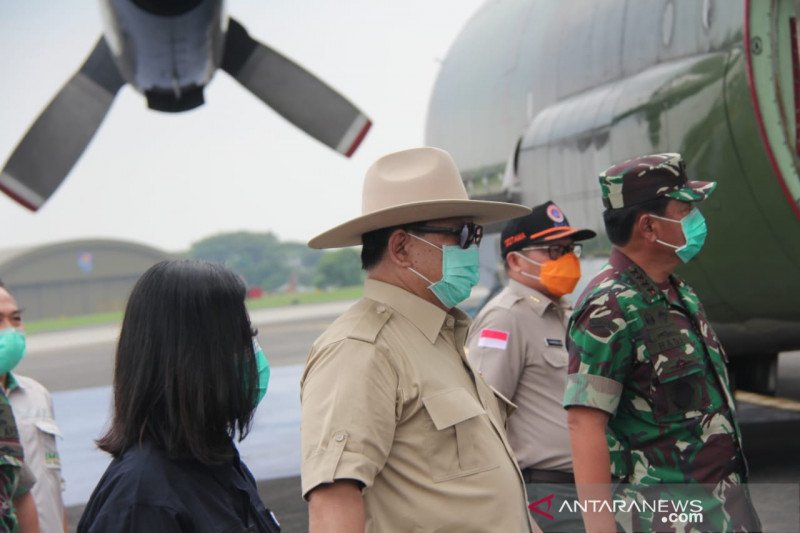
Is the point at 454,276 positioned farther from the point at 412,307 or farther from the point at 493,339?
the point at 493,339

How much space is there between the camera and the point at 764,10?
5.82 metres

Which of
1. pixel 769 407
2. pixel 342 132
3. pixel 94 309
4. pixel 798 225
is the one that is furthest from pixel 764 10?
pixel 94 309

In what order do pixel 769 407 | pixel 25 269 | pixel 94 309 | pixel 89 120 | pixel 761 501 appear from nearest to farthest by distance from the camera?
pixel 761 501, pixel 89 120, pixel 769 407, pixel 25 269, pixel 94 309

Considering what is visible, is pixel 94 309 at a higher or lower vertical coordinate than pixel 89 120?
lower

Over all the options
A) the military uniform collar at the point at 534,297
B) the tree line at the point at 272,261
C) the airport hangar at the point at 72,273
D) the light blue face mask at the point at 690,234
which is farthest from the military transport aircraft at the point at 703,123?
the tree line at the point at 272,261

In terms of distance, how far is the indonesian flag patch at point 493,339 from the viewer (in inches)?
159

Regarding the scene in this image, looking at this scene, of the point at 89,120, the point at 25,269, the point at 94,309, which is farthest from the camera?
the point at 94,309

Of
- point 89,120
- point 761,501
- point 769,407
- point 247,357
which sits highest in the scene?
point 89,120

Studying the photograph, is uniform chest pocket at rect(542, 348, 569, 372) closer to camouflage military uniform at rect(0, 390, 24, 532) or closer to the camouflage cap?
the camouflage cap

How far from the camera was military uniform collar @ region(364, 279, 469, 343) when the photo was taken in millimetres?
2486

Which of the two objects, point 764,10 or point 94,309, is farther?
point 94,309

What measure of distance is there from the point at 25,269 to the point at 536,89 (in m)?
57.5

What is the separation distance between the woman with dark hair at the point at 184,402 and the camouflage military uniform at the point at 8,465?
2.93ft

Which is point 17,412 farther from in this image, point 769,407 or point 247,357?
point 769,407
